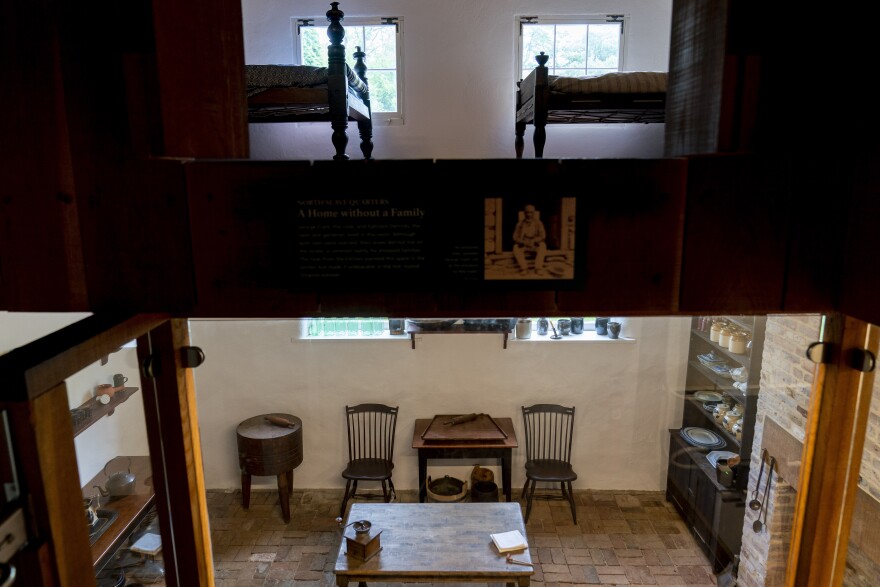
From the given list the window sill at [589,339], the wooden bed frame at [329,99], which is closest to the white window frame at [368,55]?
the wooden bed frame at [329,99]

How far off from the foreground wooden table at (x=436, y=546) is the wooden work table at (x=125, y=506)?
80.3 inches

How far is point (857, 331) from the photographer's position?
1.20m

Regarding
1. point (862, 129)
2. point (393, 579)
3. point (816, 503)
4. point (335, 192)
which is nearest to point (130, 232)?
point (335, 192)

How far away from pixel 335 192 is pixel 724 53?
797mm

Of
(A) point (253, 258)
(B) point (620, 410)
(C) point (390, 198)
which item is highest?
(C) point (390, 198)

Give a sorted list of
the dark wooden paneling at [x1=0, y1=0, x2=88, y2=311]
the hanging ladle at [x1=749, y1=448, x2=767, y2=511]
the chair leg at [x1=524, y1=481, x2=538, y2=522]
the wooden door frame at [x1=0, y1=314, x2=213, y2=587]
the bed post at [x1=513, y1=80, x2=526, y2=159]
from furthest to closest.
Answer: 1. the chair leg at [x1=524, y1=481, x2=538, y2=522]
2. the bed post at [x1=513, y1=80, x2=526, y2=159]
3. the hanging ladle at [x1=749, y1=448, x2=767, y2=511]
4. the dark wooden paneling at [x1=0, y1=0, x2=88, y2=311]
5. the wooden door frame at [x1=0, y1=314, x2=213, y2=587]

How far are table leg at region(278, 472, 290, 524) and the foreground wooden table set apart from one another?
0.67 metres

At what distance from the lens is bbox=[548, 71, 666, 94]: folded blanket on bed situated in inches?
113

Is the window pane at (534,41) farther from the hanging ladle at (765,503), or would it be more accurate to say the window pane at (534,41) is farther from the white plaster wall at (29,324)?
the white plaster wall at (29,324)

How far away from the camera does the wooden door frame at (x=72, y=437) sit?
0.72 m

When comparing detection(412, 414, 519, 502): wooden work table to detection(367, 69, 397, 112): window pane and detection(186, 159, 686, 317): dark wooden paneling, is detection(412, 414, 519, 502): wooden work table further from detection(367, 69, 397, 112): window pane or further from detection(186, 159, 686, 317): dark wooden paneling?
detection(186, 159, 686, 317): dark wooden paneling

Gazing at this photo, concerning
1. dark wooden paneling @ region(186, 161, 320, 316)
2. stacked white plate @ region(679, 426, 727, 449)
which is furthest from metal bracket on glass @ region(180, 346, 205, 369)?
stacked white plate @ region(679, 426, 727, 449)

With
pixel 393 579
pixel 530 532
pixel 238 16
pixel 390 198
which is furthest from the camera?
pixel 530 532

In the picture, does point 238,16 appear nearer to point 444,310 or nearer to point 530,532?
point 444,310
